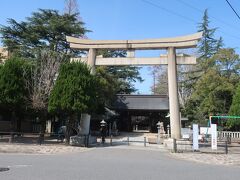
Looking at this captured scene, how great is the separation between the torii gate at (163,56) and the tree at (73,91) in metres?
2.94

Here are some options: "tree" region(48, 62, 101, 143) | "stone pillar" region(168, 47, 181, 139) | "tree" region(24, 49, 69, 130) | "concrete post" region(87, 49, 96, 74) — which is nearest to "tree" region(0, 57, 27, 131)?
"tree" region(24, 49, 69, 130)

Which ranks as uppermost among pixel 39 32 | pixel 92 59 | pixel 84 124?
pixel 39 32

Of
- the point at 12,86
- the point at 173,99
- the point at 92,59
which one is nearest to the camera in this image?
the point at 12,86

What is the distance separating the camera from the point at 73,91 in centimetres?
2445

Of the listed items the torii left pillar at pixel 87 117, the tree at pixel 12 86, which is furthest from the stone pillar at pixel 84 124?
the tree at pixel 12 86

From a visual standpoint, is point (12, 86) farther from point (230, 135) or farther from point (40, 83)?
point (230, 135)

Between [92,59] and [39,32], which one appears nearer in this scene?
[92,59]

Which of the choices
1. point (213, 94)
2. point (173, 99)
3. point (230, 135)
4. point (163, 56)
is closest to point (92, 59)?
point (163, 56)

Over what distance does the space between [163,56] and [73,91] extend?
794 cm

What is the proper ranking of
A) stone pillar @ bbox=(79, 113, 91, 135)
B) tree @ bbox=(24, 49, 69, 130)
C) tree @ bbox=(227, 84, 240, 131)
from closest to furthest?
tree @ bbox=(24, 49, 69, 130)
stone pillar @ bbox=(79, 113, 91, 135)
tree @ bbox=(227, 84, 240, 131)

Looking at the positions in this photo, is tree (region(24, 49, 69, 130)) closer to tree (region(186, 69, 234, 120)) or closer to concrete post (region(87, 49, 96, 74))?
concrete post (region(87, 49, 96, 74))

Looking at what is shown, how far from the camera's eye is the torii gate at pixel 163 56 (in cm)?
2694

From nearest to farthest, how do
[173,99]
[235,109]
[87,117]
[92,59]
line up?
[173,99]
[87,117]
[92,59]
[235,109]

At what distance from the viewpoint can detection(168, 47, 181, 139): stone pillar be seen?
2686 cm
